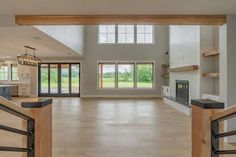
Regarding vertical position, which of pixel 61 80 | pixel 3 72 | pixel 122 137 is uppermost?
pixel 3 72

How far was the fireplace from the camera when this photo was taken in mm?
8627

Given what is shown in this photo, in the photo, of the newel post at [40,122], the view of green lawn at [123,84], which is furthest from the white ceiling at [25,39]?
the view of green lawn at [123,84]

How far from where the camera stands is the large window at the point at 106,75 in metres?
14.8

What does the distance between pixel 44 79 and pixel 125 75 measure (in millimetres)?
5232

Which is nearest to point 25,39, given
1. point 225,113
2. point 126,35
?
point 225,113

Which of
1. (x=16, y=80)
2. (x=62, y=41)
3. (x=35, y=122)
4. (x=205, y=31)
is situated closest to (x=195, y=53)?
(x=205, y=31)

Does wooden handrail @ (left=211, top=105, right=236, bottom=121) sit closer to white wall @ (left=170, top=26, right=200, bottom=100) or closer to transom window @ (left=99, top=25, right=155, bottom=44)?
white wall @ (left=170, top=26, right=200, bottom=100)

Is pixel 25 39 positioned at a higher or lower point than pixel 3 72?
higher

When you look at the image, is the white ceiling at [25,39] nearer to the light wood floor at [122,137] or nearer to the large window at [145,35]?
the light wood floor at [122,137]

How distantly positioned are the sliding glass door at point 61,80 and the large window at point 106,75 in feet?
4.84

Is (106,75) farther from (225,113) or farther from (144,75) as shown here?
(225,113)
